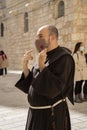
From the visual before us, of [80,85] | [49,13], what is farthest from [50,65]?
[49,13]

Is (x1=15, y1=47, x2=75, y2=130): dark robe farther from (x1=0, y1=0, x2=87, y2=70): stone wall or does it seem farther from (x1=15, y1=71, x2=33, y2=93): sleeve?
(x1=0, y1=0, x2=87, y2=70): stone wall

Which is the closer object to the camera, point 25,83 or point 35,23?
point 25,83

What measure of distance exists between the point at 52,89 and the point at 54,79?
9 cm

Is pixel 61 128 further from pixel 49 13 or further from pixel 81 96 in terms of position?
pixel 49 13

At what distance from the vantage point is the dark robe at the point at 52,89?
274 centimetres

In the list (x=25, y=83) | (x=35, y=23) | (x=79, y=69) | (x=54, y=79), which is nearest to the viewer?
(x=54, y=79)

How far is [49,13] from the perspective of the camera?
16.5 metres

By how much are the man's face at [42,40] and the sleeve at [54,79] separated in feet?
0.63

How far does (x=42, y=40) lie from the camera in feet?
9.41

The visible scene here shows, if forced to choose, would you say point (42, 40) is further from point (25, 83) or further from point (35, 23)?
point (35, 23)

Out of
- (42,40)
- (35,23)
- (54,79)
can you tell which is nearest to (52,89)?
(54,79)

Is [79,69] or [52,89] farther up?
[52,89]

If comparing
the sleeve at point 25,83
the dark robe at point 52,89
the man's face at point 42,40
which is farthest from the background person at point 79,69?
the man's face at point 42,40

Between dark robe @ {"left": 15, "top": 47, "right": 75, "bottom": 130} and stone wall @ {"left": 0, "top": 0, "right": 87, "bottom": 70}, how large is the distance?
1117 cm
